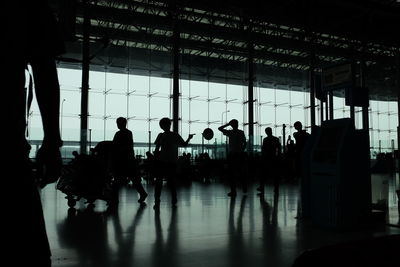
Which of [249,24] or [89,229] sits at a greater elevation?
[249,24]

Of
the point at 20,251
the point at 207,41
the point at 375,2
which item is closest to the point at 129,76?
the point at 207,41

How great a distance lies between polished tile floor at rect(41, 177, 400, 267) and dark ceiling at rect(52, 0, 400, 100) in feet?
33.9

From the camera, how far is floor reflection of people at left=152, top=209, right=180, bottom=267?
2850mm

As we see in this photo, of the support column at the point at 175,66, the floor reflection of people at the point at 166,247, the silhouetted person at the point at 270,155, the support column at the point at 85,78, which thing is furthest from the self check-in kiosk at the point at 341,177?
the support column at the point at 175,66

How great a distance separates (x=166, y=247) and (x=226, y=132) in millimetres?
4629

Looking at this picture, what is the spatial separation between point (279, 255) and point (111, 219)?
2.50 meters

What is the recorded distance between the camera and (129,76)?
20094 millimetres

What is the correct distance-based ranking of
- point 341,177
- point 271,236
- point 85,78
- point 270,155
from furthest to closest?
point 85,78
point 270,155
point 341,177
point 271,236

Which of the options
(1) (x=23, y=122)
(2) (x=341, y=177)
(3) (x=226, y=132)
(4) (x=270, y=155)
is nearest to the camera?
(1) (x=23, y=122)

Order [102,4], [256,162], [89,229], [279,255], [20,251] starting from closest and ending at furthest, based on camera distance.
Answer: [20,251] < [279,255] < [89,229] < [256,162] < [102,4]

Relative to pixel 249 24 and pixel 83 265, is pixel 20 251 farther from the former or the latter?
pixel 249 24

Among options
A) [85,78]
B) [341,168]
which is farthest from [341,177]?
[85,78]

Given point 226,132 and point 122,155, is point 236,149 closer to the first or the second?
point 226,132

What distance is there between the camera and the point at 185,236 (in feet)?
12.5
